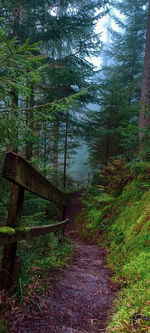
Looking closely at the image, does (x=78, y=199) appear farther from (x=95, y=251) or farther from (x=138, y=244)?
(x=138, y=244)

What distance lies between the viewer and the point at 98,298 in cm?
303

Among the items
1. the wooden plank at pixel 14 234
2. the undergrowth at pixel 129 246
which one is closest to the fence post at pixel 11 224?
the wooden plank at pixel 14 234

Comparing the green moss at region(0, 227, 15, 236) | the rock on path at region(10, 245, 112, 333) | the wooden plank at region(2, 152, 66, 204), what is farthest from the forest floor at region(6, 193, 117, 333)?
the wooden plank at region(2, 152, 66, 204)

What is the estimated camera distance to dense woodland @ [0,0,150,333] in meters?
3.62

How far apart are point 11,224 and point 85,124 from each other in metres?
12.0

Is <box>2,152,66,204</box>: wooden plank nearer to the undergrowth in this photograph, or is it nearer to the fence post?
the fence post

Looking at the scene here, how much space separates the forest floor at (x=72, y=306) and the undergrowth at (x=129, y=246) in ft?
0.73

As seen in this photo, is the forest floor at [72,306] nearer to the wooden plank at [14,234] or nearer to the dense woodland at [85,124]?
the dense woodland at [85,124]

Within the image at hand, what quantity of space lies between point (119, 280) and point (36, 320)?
1.68m

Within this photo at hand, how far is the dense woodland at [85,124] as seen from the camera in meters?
3.62

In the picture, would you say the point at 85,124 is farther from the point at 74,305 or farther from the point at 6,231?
the point at 6,231

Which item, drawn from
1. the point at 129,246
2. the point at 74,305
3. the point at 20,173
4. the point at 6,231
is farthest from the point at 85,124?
the point at 6,231

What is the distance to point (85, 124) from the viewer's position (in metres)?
13.7

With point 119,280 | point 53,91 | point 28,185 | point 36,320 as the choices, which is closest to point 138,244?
point 119,280
